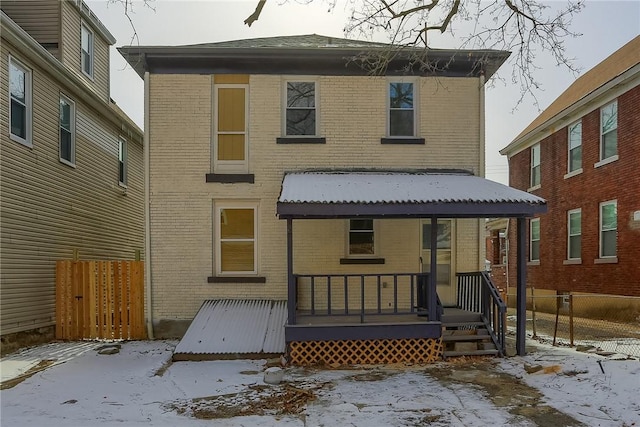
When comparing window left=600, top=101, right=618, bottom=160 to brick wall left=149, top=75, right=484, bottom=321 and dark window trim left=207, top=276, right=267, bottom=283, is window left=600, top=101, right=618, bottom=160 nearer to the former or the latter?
brick wall left=149, top=75, right=484, bottom=321

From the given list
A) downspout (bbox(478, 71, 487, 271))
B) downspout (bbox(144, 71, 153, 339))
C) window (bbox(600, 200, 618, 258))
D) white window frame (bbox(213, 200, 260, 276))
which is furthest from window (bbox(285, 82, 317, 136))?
window (bbox(600, 200, 618, 258))

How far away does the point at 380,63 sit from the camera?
399 inches

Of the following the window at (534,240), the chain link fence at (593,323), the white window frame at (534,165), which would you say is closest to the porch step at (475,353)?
the chain link fence at (593,323)

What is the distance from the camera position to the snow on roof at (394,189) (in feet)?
26.9

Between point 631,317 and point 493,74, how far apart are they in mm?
7407

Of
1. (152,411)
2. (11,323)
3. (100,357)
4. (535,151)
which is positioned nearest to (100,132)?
(11,323)

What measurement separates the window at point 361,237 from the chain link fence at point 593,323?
378 centimetres

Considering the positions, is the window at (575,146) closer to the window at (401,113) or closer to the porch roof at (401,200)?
the window at (401,113)

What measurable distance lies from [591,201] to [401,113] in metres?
8.14

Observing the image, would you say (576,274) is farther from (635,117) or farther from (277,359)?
(277,359)

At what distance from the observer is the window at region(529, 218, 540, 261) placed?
18797 mm

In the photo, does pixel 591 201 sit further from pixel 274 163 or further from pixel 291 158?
pixel 274 163

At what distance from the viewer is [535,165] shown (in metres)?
19.1

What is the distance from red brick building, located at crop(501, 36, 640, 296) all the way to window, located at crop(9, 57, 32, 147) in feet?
47.9
